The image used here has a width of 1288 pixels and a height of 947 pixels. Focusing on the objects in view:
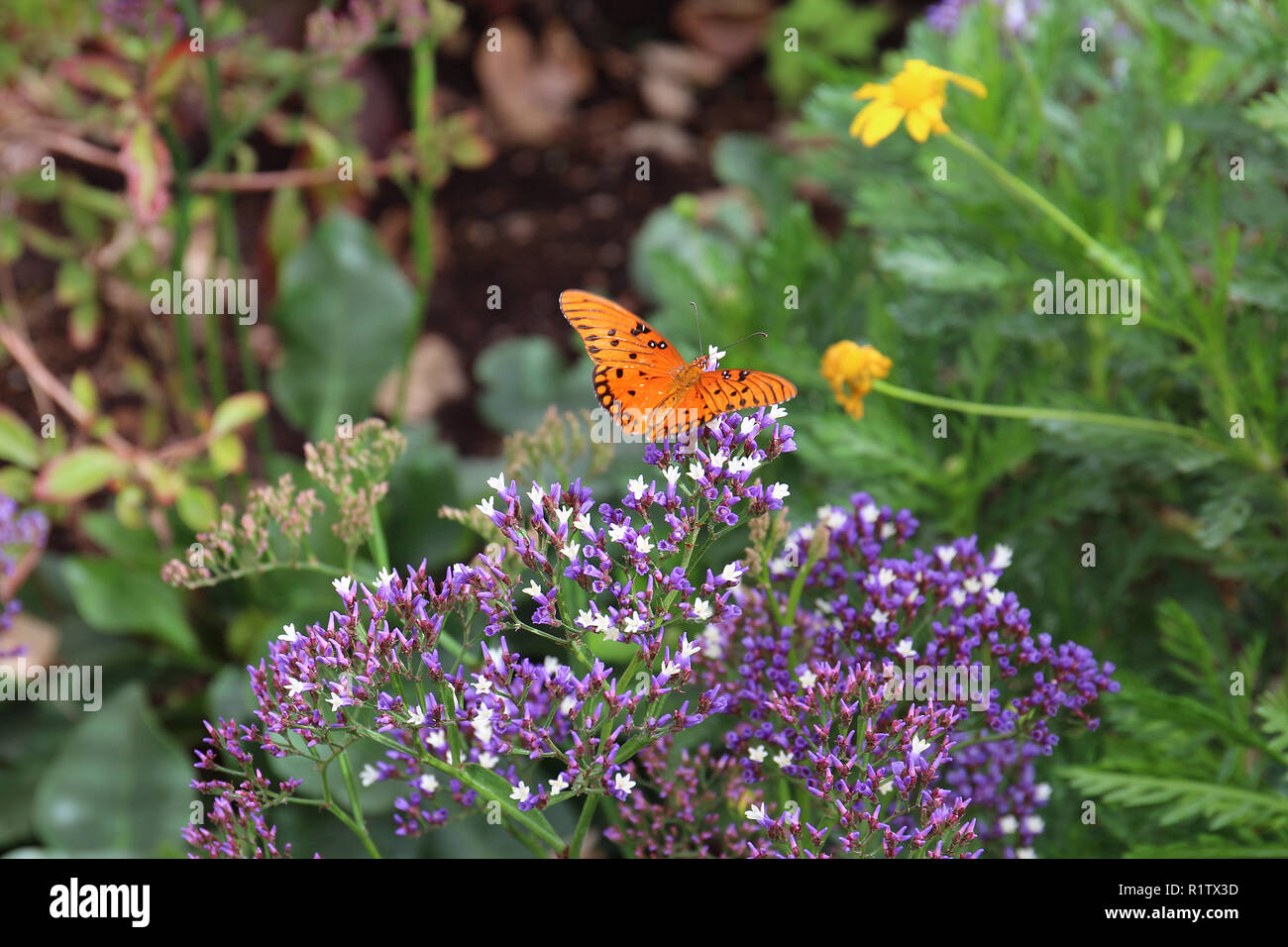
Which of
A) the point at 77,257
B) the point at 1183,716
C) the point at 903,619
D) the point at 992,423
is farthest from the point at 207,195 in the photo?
the point at 1183,716

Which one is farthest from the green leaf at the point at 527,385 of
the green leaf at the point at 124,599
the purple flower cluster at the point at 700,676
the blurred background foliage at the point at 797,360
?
the purple flower cluster at the point at 700,676

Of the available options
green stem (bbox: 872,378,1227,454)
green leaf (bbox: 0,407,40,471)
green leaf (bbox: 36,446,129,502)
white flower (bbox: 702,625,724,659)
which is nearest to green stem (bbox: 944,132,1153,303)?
green stem (bbox: 872,378,1227,454)

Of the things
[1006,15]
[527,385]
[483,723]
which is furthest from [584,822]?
[1006,15]

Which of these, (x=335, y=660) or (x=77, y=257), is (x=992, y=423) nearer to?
(x=335, y=660)

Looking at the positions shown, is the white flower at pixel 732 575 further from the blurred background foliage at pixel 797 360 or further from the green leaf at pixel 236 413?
the green leaf at pixel 236 413

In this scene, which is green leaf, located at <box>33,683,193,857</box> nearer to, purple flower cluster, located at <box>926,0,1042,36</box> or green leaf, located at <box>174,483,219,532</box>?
green leaf, located at <box>174,483,219,532</box>

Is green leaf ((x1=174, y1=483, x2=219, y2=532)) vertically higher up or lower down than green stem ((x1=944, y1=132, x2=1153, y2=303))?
lower down

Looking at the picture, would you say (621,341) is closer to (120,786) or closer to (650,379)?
(650,379)
